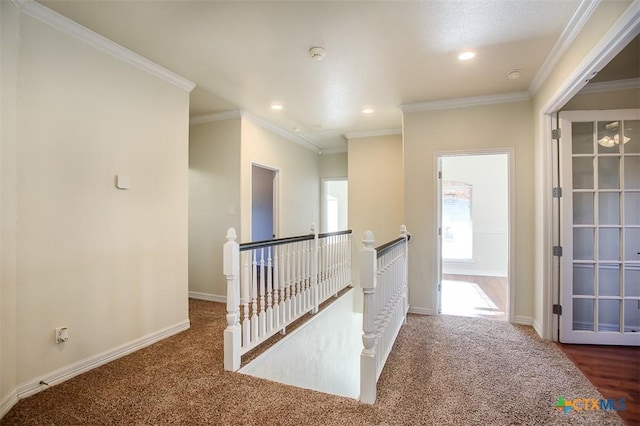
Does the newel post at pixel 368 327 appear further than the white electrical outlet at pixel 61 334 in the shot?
No

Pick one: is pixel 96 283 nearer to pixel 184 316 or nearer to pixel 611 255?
pixel 184 316

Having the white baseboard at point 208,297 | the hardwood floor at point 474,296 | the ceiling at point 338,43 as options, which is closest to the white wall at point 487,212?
the hardwood floor at point 474,296

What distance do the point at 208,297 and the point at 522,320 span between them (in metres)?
3.98

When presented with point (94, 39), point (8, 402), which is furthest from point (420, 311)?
point (94, 39)

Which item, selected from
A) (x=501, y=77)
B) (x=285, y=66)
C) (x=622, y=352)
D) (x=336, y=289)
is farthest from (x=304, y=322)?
(x=501, y=77)

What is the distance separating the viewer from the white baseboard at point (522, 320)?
3425 millimetres

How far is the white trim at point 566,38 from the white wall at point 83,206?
347 centimetres

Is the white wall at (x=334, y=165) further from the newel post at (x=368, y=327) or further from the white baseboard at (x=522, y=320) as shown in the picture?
the newel post at (x=368, y=327)

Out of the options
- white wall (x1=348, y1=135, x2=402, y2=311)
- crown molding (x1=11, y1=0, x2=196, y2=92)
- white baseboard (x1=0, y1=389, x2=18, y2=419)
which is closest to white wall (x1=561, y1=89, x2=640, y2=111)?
white wall (x1=348, y1=135, x2=402, y2=311)

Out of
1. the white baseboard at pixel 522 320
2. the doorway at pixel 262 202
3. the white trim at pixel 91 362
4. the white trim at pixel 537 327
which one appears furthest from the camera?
the doorway at pixel 262 202

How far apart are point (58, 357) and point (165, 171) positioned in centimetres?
174

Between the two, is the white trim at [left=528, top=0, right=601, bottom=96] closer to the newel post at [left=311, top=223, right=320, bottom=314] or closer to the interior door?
the interior door

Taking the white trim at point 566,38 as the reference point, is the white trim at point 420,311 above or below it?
below

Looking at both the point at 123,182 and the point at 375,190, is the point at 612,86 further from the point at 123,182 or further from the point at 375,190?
the point at 123,182
